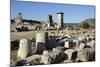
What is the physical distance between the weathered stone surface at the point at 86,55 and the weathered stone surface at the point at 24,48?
2.31 feet

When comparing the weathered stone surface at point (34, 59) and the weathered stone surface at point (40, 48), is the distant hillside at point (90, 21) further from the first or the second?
the weathered stone surface at point (34, 59)

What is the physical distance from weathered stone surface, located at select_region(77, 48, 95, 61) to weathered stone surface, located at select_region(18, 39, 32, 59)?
0.70 meters

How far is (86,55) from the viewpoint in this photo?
2660 millimetres

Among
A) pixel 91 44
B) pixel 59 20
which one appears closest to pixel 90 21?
pixel 91 44

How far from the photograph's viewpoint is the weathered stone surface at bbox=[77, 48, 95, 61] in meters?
2.62

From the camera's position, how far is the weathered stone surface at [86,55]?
2.62 meters

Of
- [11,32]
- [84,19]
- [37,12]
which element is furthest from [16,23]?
[84,19]

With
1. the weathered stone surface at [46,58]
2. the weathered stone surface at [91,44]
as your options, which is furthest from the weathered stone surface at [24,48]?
the weathered stone surface at [91,44]

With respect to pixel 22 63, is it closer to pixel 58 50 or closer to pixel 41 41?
pixel 41 41

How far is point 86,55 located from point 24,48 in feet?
2.94

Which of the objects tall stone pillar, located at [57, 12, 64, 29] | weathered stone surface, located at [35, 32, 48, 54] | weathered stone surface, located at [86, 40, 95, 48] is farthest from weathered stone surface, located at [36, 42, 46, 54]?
weathered stone surface, located at [86, 40, 95, 48]
